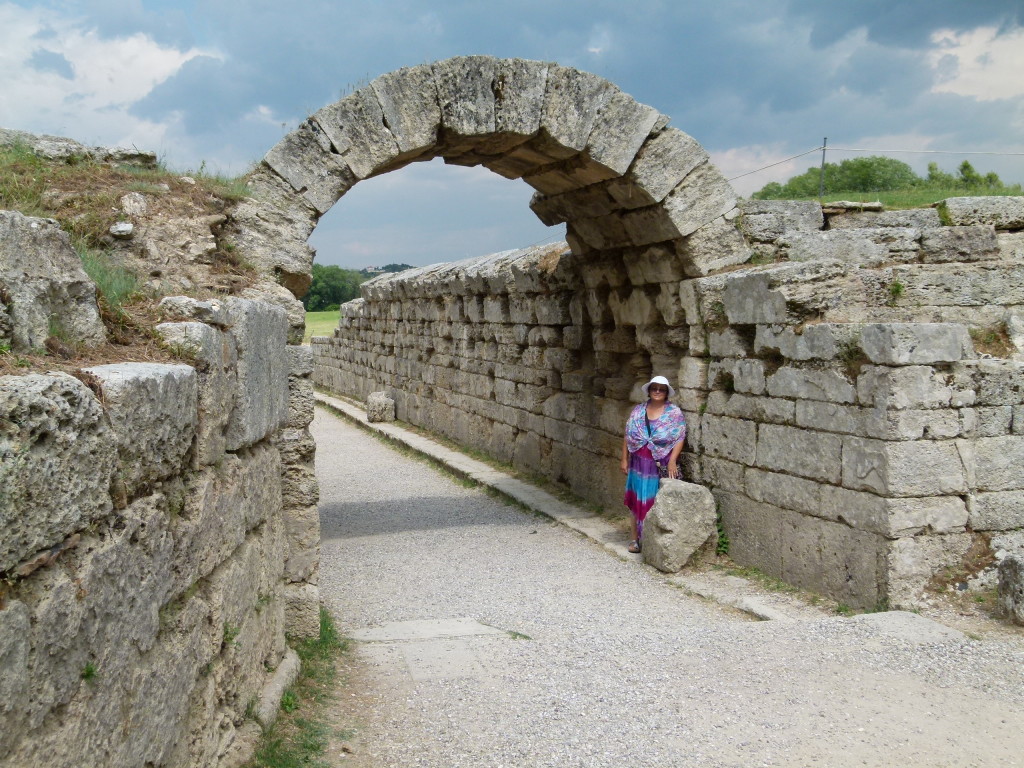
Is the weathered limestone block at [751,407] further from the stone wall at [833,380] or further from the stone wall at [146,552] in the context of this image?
the stone wall at [146,552]

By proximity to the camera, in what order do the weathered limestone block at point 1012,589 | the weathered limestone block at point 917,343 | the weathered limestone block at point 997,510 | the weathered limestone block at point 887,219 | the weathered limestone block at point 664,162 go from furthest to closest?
the weathered limestone block at point 664,162, the weathered limestone block at point 887,219, the weathered limestone block at point 997,510, the weathered limestone block at point 917,343, the weathered limestone block at point 1012,589

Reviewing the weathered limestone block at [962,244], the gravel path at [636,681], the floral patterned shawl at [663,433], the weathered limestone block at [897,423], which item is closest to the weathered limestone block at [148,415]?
the gravel path at [636,681]

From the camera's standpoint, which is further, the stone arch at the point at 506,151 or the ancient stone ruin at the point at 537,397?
the stone arch at the point at 506,151

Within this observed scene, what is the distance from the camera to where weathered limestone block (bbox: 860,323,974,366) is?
5.66 meters

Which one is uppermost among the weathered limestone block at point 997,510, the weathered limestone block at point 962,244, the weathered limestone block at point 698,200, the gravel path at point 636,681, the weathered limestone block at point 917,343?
the weathered limestone block at point 698,200

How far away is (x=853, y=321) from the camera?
21.2 feet

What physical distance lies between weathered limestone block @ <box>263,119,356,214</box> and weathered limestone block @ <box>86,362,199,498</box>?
4.26 metres

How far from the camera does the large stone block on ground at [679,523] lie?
732cm

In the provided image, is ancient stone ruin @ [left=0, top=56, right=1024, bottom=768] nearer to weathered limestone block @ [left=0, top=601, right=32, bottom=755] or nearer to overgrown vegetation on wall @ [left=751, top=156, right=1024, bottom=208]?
weathered limestone block @ [left=0, top=601, right=32, bottom=755]

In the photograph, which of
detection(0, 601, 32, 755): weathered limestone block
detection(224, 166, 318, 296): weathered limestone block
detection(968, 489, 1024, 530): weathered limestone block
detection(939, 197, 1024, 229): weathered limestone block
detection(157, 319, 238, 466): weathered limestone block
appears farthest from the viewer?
detection(939, 197, 1024, 229): weathered limestone block

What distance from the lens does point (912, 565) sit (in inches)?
226

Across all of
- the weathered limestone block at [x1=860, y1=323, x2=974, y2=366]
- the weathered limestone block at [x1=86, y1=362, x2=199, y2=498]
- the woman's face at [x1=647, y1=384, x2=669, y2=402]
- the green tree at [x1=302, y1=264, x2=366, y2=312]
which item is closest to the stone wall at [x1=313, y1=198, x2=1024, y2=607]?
the weathered limestone block at [x1=860, y1=323, x2=974, y2=366]

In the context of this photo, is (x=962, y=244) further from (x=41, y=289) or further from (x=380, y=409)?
(x=380, y=409)

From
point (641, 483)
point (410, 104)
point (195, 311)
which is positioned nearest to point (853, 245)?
point (641, 483)
